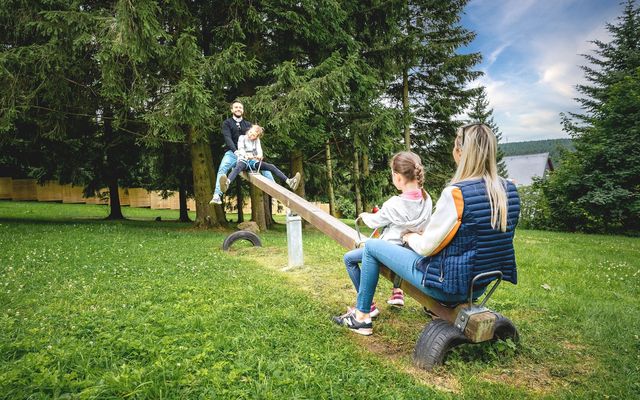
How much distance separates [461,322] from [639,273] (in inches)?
253

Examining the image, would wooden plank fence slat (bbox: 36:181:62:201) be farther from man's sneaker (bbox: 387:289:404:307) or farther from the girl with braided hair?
the girl with braided hair

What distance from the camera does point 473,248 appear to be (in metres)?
2.49

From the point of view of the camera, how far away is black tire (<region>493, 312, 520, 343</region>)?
9.54 feet

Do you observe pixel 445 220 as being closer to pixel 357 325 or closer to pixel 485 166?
pixel 485 166

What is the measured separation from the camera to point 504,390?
8.20ft

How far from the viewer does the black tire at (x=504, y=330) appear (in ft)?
9.54

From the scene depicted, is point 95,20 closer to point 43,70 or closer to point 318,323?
point 43,70

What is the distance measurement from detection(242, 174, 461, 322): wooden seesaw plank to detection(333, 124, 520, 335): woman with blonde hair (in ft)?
0.70

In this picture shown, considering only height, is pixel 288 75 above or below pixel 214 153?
above

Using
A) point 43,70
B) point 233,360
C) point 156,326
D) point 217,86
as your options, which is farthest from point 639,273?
point 43,70

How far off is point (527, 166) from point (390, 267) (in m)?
54.3

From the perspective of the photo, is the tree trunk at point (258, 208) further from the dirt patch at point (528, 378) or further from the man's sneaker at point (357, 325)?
the dirt patch at point (528, 378)

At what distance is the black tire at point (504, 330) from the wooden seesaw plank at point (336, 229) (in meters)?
0.40

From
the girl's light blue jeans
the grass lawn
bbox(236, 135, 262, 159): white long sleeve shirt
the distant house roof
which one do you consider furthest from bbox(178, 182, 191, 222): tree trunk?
the distant house roof
